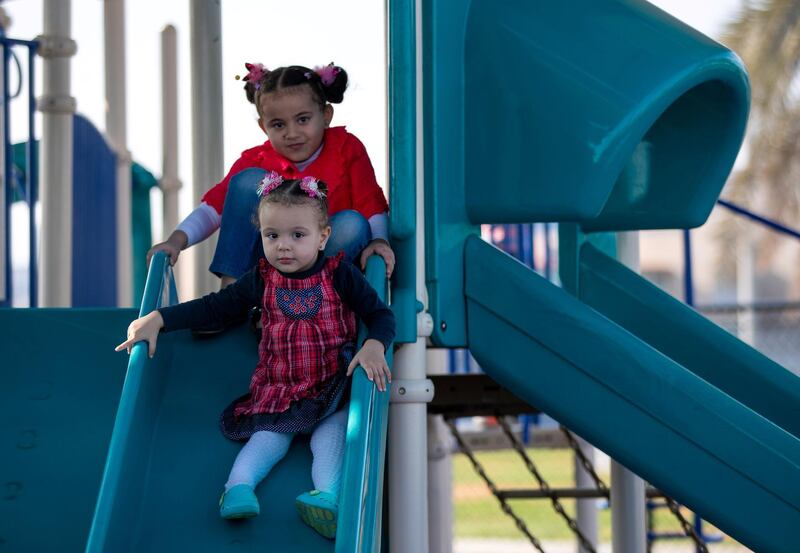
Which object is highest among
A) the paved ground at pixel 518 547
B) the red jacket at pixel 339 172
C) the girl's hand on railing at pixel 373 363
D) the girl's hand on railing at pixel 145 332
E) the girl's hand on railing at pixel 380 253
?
the red jacket at pixel 339 172

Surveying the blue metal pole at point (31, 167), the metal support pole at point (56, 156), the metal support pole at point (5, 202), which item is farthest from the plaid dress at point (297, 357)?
the metal support pole at point (56, 156)

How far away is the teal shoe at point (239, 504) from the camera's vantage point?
2607 mm

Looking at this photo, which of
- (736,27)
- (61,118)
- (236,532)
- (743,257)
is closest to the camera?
(236,532)

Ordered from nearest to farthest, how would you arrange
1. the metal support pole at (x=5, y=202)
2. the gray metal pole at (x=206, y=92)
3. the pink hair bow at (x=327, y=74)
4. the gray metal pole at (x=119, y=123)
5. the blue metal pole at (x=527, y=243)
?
1. the pink hair bow at (x=327, y=74)
2. the metal support pole at (x=5, y=202)
3. the gray metal pole at (x=206, y=92)
4. the gray metal pole at (x=119, y=123)
5. the blue metal pole at (x=527, y=243)

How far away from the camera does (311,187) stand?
9.84ft

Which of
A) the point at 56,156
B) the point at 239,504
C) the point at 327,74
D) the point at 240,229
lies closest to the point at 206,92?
the point at 56,156

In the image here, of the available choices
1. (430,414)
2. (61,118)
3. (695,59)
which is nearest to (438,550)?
(430,414)

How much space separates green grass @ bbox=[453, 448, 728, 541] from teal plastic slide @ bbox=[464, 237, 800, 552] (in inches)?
311

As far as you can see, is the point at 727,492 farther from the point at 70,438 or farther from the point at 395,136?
the point at 70,438

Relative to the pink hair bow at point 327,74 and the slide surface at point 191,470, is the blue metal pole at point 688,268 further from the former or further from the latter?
the slide surface at point 191,470

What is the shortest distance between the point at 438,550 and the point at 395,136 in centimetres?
283

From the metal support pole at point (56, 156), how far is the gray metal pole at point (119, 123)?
77cm

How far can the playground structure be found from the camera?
3.10 meters

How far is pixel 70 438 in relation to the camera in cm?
314
